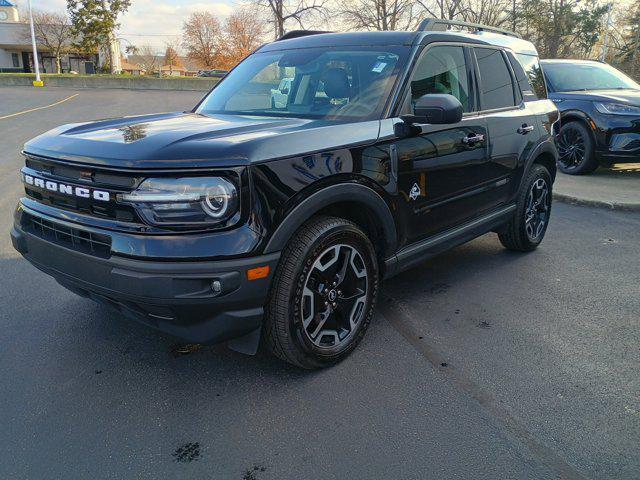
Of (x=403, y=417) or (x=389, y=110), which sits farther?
(x=389, y=110)

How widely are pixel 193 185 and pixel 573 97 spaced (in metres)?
8.49

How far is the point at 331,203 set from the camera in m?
2.84

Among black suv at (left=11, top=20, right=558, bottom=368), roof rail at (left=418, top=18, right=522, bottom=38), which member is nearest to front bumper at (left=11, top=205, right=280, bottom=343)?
black suv at (left=11, top=20, right=558, bottom=368)

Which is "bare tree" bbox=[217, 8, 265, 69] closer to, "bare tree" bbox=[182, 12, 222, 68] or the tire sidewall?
"bare tree" bbox=[182, 12, 222, 68]

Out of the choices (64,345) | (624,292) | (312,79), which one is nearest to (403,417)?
(64,345)

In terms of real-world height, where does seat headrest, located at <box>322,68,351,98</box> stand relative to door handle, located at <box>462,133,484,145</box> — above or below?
above

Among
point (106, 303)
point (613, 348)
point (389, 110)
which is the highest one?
point (389, 110)

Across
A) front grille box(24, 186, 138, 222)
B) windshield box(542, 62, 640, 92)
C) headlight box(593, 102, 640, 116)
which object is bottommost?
front grille box(24, 186, 138, 222)

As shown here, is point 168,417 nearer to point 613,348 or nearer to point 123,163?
point 123,163

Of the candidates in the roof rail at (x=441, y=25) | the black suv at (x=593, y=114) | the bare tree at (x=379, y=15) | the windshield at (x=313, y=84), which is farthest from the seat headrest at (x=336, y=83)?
the bare tree at (x=379, y=15)

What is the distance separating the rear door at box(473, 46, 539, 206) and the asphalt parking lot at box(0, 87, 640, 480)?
0.96 metres

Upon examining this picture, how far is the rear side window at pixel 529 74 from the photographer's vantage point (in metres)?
4.85

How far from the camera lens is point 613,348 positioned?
337 cm

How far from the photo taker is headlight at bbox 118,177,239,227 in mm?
2371
